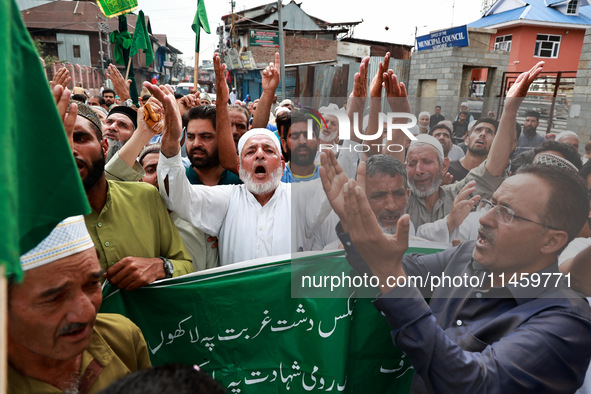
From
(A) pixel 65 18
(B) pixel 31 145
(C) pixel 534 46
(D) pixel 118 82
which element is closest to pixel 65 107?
(B) pixel 31 145

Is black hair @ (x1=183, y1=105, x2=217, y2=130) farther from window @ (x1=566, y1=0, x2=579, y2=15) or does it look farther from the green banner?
window @ (x1=566, y1=0, x2=579, y2=15)

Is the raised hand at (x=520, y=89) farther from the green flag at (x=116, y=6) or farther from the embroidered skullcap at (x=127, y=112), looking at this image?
the green flag at (x=116, y=6)

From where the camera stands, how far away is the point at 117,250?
6.61 feet

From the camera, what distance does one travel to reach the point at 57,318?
4.20 ft

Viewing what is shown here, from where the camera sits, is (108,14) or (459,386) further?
(108,14)

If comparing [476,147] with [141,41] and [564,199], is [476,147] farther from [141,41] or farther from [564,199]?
[141,41]

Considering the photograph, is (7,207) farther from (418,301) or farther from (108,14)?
(108,14)

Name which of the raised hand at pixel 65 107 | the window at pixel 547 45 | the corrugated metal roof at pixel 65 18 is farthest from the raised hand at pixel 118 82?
the corrugated metal roof at pixel 65 18

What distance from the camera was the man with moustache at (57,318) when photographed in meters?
1.23

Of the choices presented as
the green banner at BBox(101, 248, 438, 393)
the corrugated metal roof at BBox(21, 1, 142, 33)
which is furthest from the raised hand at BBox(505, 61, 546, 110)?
the corrugated metal roof at BBox(21, 1, 142, 33)

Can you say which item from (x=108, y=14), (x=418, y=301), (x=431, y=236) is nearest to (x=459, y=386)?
(x=418, y=301)

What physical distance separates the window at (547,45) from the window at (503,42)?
171 centimetres

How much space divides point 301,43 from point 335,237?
2993cm

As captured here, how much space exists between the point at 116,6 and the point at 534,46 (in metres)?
28.8
